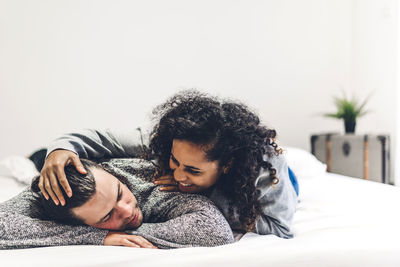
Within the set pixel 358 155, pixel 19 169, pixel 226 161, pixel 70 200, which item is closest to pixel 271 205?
pixel 226 161

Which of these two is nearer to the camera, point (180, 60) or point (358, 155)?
point (358, 155)

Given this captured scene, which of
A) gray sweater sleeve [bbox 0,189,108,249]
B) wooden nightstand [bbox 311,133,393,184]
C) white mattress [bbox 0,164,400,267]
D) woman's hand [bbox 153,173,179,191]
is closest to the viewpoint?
white mattress [bbox 0,164,400,267]

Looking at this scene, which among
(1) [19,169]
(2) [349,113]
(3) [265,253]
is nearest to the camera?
(3) [265,253]

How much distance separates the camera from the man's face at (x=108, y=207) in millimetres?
891

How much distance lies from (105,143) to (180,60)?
1426 millimetres

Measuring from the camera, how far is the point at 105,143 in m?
1.32

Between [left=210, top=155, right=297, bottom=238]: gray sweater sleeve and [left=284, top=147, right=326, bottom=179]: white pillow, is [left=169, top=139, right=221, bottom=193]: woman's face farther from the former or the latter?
[left=284, top=147, right=326, bottom=179]: white pillow

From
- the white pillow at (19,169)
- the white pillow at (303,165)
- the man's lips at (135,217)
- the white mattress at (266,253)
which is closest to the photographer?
the white mattress at (266,253)

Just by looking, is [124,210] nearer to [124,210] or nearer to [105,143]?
[124,210]

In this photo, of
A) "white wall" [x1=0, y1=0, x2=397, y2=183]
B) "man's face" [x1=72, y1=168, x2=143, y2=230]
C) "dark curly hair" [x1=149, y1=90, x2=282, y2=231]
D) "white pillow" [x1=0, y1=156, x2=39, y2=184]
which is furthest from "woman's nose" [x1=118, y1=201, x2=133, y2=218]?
"white wall" [x1=0, y1=0, x2=397, y2=183]

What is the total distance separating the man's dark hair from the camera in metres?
0.88

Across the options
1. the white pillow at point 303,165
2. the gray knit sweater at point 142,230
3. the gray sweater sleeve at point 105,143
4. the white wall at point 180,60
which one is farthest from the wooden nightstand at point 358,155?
the gray knit sweater at point 142,230

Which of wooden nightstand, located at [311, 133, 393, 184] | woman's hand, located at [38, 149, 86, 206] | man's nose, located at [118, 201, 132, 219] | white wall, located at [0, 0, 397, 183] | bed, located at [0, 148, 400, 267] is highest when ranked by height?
white wall, located at [0, 0, 397, 183]

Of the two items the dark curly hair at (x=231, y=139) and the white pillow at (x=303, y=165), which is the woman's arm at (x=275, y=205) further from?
the white pillow at (x=303, y=165)
